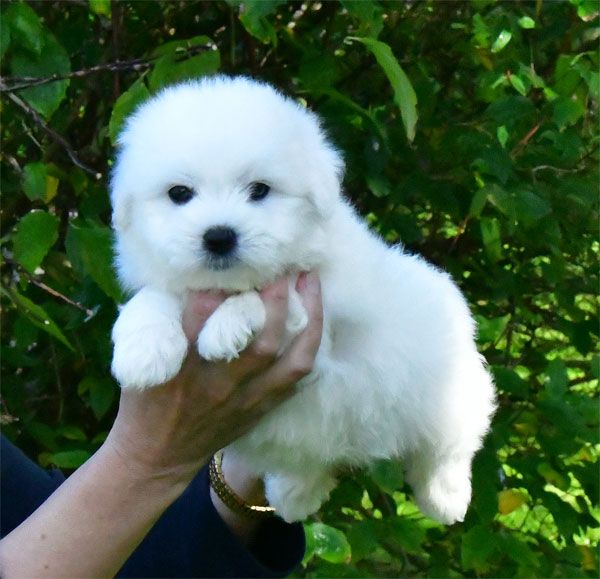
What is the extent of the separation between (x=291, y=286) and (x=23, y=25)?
0.87 m

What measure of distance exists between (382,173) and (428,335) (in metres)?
0.91

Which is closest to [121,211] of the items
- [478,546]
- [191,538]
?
[191,538]

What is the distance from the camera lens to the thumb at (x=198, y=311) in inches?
69.2

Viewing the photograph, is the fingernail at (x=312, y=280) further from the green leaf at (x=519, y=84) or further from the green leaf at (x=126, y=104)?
the green leaf at (x=519, y=84)

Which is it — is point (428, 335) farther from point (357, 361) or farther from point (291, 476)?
point (291, 476)

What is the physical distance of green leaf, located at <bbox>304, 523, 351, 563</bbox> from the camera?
2240 mm

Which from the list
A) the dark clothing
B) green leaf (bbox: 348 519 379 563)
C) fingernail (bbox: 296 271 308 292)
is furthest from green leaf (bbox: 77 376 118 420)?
fingernail (bbox: 296 271 308 292)

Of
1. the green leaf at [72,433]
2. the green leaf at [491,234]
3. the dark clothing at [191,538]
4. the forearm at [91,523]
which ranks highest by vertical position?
the forearm at [91,523]

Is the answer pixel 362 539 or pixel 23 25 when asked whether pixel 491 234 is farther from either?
pixel 23 25

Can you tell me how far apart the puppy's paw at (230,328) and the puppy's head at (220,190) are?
0.20 ft

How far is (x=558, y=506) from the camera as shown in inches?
102

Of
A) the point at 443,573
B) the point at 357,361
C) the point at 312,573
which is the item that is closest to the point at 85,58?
the point at 357,361

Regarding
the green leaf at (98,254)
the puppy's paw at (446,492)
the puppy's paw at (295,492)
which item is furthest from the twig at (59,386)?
the puppy's paw at (446,492)

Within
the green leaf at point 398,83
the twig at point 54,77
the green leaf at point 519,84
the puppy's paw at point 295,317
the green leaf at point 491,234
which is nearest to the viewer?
the puppy's paw at point 295,317
